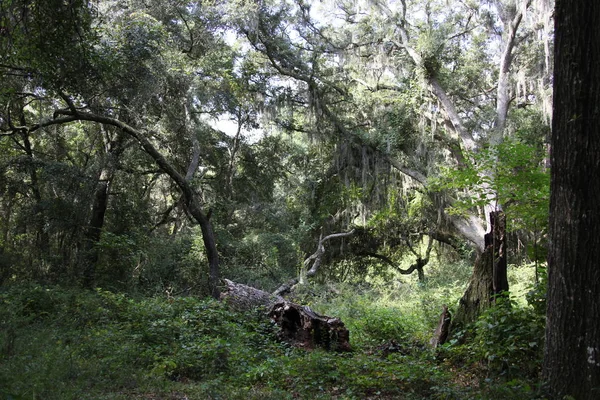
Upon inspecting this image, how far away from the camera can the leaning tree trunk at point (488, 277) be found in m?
6.40

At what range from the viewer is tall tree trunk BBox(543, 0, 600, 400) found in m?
3.73

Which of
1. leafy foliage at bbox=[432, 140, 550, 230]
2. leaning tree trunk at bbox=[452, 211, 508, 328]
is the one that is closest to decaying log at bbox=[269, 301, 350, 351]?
leaning tree trunk at bbox=[452, 211, 508, 328]

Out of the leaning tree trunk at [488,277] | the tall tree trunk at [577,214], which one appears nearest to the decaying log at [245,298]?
the leaning tree trunk at [488,277]

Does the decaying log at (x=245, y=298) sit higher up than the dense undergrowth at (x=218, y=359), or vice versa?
the decaying log at (x=245, y=298)

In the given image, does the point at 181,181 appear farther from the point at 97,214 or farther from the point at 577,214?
the point at 577,214

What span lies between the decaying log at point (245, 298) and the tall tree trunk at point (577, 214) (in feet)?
19.0

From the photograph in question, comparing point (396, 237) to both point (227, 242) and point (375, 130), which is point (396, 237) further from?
point (227, 242)

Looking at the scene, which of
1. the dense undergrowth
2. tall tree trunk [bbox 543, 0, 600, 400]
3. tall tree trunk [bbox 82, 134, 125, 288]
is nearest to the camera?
tall tree trunk [bbox 543, 0, 600, 400]

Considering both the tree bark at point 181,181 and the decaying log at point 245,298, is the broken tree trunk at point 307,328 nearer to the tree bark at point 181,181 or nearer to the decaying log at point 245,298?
the decaying log at point 245,298

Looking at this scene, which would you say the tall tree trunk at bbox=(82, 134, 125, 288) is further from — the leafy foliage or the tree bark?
the leafy foliage

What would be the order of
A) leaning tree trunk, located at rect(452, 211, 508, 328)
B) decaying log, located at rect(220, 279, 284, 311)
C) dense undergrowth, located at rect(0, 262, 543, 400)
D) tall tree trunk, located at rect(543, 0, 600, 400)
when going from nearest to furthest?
1. tall tree trunk, located at rect(543, 0, 600, 400)
2. dense undergrowth, located at rect(0, 262, 543, 400)
3. leaning tree trunk, located at rect(452, 211, 508, 328)
4. decaying log, located at rect(220, 279, 284, 311)

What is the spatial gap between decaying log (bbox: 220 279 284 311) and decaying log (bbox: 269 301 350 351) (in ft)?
3.18

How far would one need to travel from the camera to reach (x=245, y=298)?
9.26 m

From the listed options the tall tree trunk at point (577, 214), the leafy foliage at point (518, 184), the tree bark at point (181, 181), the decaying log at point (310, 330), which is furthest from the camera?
the tree bark at point (181, 181)
